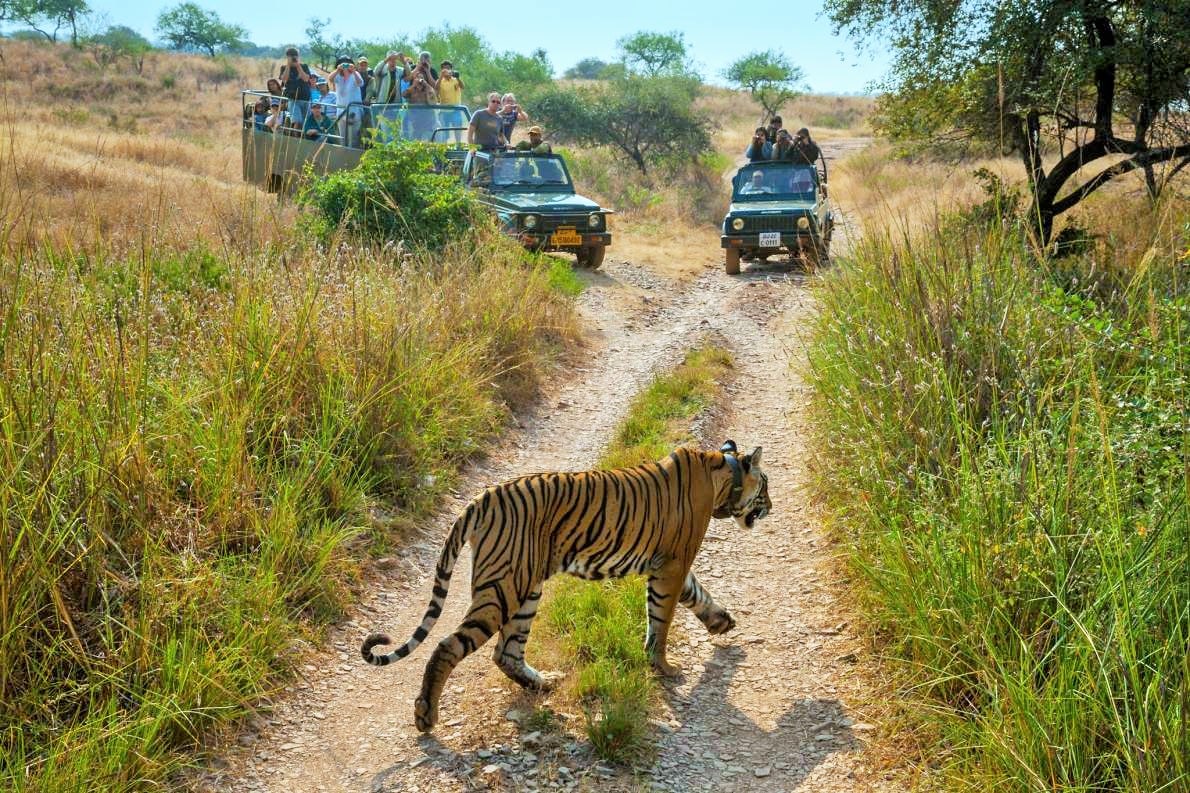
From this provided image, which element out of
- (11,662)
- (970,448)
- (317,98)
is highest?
(317,98)

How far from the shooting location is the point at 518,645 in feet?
17.0

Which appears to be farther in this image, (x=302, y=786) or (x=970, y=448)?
(x=970, y=448)

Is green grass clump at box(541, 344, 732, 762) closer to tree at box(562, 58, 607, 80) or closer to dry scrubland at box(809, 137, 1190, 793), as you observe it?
dry scrubland at box(809, 137, 1190, 793)

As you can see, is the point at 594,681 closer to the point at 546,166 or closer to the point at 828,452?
the point at 828,452

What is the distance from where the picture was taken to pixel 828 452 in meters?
7.69

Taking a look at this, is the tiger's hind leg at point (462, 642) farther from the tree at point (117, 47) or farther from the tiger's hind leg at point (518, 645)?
the tree at point (117, 47)

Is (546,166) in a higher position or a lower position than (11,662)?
higher

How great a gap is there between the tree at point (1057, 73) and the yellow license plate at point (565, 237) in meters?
4.88

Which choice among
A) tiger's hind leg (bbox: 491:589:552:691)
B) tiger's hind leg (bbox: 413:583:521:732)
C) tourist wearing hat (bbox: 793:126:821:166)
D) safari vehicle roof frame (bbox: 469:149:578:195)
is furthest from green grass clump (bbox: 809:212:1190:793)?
tourist wearing hat (bbox: 793:126:821:166)

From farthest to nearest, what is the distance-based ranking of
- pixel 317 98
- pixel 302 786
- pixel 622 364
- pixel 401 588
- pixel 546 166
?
pixel 317 98 < pixel 546 166 < pixel 622 364 < pixel 401 588 < pixel 302 786

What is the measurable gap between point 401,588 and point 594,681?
1.80m

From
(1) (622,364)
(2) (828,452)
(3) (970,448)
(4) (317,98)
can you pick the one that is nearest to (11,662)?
(3) (970,448)

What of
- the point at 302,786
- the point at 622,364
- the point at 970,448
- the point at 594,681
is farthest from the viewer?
the point at 622,364

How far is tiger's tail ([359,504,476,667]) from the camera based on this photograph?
477 cm
